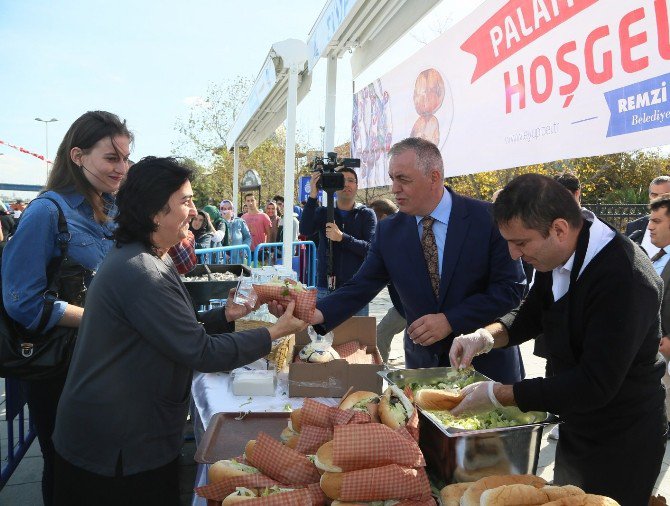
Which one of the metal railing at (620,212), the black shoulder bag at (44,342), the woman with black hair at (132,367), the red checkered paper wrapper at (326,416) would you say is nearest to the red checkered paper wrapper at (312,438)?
the red checkered paper wrapper at (326,416)

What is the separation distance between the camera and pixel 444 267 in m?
2.63

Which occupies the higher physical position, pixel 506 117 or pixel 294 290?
pixel 506 117

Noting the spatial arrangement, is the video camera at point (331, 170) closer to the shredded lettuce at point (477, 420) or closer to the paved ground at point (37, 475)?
the paved ground at point (37, 475)

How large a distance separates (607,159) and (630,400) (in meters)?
19.0

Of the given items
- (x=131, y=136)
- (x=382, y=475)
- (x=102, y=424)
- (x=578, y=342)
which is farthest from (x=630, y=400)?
(x=131, y=136)

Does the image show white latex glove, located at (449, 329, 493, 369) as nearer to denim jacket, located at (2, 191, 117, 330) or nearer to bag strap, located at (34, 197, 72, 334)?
denim jacket, located at (2, 191, 117, 330)

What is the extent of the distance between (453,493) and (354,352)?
5.54 ft

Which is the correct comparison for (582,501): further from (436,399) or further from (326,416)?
(326,416)

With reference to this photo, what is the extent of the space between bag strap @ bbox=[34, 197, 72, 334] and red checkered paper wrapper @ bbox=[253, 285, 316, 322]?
0.90m

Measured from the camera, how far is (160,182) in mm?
1910

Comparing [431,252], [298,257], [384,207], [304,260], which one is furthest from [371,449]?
[304,260]

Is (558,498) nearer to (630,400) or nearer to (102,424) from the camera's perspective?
(630,400)

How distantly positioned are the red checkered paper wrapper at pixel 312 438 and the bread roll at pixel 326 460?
112mm

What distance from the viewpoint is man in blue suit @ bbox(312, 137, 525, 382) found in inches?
101
